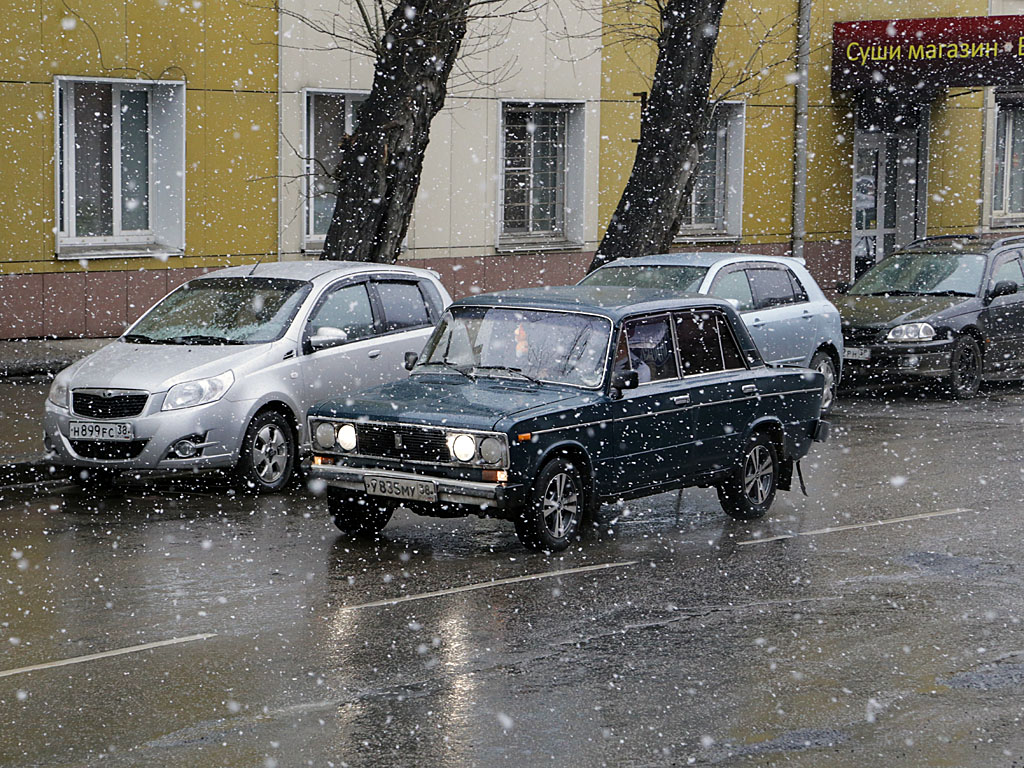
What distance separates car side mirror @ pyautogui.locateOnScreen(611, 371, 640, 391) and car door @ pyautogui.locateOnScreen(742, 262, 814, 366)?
5.93m

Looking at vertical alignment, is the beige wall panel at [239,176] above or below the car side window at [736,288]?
above

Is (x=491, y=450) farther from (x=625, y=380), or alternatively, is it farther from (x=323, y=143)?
(x=323, y=143)

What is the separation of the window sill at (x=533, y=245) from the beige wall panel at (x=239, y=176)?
3926mm

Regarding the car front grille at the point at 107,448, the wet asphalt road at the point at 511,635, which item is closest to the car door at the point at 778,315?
the wet asphalt road at the point at 511,635

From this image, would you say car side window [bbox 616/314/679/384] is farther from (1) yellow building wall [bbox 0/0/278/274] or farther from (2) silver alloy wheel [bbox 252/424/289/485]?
(1) yellow building wall [bbox 0/0/278/274]

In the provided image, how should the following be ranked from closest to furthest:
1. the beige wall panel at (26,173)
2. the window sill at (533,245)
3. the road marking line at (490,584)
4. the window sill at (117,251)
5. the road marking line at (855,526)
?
the road marking line at (490,584) → the road marking line at (855,526) → the beige wall panel at (26,173) → the window sill at (117,251) → the window sill at (533,245)

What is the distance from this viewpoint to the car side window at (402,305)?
536 inches

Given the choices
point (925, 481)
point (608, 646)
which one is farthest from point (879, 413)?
point (608, 646)

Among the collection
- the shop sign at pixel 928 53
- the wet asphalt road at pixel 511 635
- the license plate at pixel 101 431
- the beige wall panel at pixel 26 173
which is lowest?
the wet asphalt road at pixel 511 635

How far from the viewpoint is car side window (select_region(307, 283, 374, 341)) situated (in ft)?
43.0

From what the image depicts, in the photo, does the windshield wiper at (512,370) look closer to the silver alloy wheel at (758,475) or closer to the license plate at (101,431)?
the silver alloy wheel at (758,475)

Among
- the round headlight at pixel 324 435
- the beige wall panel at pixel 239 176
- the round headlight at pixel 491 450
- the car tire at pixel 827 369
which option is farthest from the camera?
the beige wall panel at pixel 239 176

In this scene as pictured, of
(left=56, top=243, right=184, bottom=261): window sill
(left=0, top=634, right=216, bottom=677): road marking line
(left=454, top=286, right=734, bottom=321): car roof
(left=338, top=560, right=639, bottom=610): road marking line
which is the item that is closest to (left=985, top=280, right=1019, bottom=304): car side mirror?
(left=454, top=286, right=734, bottom=321): car roof

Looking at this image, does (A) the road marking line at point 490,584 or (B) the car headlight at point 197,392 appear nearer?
(A) the road marking line at point 490,584
